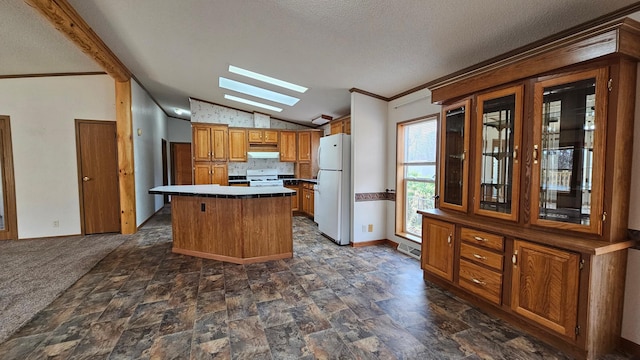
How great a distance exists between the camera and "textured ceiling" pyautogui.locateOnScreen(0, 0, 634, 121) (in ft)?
6.64

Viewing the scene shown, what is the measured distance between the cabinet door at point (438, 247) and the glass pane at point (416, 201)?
2.60 ft

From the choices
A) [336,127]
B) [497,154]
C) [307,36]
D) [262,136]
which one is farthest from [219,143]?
[497,154]

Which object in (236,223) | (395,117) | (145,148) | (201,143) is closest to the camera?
(236,223)

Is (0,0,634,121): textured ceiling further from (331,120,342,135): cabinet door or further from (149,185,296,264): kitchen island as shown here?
(149,185,296,264): kitchen island

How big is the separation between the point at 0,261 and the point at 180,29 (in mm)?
3660

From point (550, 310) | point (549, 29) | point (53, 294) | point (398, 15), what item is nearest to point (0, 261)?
point (53, 294)

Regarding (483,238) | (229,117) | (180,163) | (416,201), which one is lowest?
(483,238)

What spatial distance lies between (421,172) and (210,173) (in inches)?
186

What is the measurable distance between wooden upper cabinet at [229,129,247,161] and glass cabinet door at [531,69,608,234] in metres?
5.69

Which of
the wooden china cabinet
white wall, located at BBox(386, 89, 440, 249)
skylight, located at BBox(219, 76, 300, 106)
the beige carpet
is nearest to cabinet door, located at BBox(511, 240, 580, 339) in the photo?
the wooden china cabinet

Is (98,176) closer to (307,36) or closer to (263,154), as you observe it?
(263,154)

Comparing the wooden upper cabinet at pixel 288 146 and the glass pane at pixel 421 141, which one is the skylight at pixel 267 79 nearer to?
the glass pane at pixel 421 141

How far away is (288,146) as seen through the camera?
6773 mm

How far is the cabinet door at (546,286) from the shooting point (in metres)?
1.71
